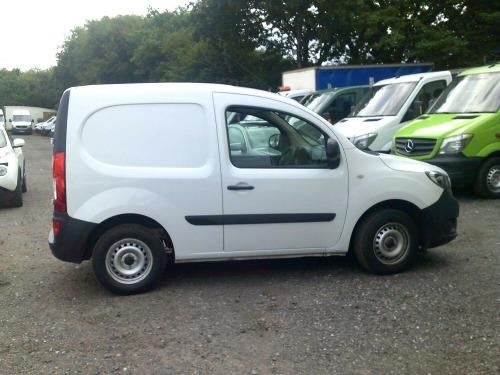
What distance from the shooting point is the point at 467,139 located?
32.7ft

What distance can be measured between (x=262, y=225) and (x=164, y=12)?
5760 centimetres

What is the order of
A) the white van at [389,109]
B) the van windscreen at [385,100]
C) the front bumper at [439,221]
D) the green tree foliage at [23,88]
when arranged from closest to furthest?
the front bumper at [439,221], the white van at [389,109], the van windscreen at [385,100], the green tree foliage at [23,88]

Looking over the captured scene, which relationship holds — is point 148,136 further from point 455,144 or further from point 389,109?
point 389,109

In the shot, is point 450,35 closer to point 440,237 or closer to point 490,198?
point 490,198

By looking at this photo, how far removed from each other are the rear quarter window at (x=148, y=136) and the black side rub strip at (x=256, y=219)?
1.64 ft

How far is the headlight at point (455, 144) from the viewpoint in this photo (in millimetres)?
9961

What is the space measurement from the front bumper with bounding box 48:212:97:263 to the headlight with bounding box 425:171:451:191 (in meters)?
3.27

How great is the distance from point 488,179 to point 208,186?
6.32 metres

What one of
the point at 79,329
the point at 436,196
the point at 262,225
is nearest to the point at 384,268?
the point at 436,196

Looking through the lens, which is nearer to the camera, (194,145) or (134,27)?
(194,145)

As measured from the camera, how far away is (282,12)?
3447cm

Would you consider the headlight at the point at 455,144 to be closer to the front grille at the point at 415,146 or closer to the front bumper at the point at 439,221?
the front grille at the point at 415,146

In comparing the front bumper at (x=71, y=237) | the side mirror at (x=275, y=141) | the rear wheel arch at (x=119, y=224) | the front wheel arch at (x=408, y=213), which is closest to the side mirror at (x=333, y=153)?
the side mirror at (x=275, y=141)

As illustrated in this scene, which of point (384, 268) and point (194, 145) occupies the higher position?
point (194, 145)
